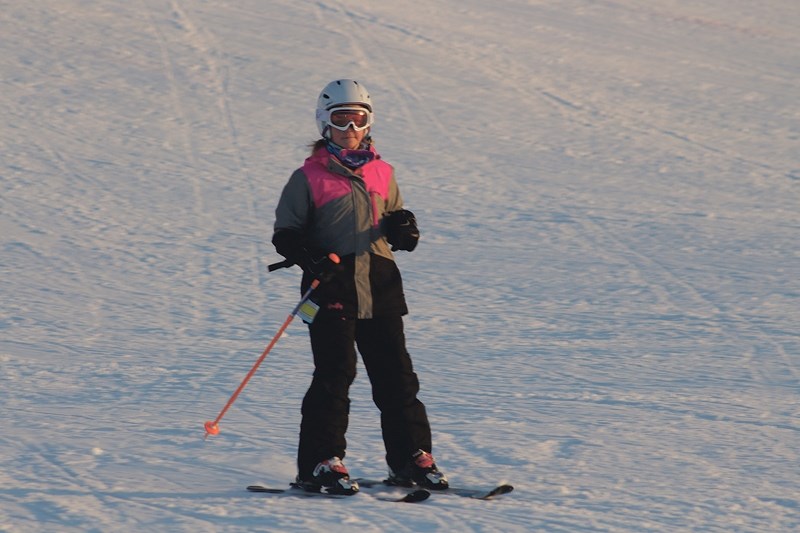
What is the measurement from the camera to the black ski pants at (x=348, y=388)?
4266mm

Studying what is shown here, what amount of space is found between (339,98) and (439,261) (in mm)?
4256

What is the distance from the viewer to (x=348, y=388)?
4.36 m

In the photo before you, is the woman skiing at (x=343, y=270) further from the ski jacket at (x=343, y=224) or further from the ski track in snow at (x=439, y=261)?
the ski track in snow at (x=439, y=261)

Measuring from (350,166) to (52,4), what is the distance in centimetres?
1248

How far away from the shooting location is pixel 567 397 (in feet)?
18.4

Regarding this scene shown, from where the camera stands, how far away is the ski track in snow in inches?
172

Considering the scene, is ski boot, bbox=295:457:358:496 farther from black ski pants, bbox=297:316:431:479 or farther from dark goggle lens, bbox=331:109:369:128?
dark goggle lens, bbox=331:109:369:128

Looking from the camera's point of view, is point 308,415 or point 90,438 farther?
point 90,438

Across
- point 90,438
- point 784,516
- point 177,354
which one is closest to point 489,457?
point 784,516

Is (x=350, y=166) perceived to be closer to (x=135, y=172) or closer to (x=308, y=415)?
(x=308, y=415)

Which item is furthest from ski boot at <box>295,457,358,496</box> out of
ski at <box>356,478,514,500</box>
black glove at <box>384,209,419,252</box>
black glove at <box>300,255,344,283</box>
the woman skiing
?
black glove at <box>384,209,419,252</box>

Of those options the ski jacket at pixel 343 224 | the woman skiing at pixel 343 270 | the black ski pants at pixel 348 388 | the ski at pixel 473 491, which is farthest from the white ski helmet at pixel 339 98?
the ski at pixel 473 491

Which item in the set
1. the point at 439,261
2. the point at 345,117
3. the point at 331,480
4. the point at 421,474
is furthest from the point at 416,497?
the point at 439,261

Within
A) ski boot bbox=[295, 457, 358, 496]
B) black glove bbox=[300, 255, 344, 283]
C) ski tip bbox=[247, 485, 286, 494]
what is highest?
black glove bbox=[300, 255, 344, 283]
